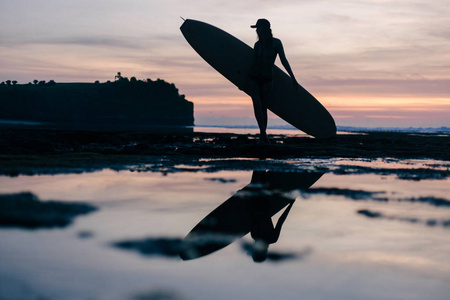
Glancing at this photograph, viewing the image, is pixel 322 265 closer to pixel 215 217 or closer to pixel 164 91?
pixel 215 217

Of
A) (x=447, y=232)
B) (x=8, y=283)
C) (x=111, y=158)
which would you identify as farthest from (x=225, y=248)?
(x=111, y=158)

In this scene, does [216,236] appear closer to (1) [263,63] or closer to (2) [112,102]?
(1) [263,63]

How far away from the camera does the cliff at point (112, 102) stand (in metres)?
153

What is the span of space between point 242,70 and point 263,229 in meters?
8.32

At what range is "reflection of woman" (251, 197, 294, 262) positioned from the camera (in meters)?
2.34

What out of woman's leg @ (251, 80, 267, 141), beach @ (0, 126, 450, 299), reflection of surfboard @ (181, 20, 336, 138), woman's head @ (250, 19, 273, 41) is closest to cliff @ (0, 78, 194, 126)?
reflection of surfboard @ (181, 20, 336, 138)

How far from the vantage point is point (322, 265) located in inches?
83.7

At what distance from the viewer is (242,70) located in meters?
10.8

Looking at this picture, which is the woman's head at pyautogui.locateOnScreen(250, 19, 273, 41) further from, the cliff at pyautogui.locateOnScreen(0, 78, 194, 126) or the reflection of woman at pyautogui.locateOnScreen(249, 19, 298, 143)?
the cliff at pyautogui.locateOnScreen(0, 78, 194, 126)

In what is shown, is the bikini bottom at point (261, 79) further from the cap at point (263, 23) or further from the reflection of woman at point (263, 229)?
the reflection of woman at point (263, 229)

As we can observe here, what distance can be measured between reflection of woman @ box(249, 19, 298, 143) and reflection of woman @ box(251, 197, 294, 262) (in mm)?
5656

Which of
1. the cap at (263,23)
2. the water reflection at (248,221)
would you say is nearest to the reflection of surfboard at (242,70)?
the cap at (263,23)

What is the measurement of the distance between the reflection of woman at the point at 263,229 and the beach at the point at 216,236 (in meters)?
0.02

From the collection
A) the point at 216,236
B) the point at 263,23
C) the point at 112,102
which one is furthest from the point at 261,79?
the point at 112,102
